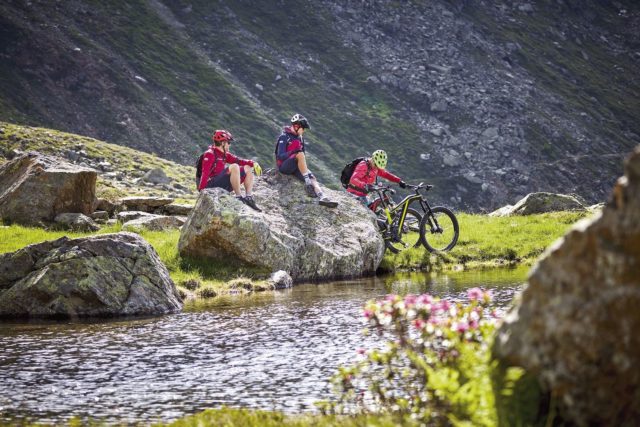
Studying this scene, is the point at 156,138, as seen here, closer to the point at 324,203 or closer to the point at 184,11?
the point at 184,11

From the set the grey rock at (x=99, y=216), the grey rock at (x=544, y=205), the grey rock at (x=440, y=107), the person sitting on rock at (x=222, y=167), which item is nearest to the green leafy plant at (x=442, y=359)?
the person sitting on rock at (x=222, y=167)

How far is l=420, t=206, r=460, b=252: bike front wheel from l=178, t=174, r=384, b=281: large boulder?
2093 mm

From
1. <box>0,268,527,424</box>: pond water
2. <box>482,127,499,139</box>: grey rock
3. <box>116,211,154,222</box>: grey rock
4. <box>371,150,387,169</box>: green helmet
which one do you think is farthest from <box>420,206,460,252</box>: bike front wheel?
<box>482,127,499,139</box>: grey rock

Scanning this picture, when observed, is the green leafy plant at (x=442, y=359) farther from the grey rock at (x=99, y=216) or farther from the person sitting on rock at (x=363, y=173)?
the grey rock at (x=99, y=216)

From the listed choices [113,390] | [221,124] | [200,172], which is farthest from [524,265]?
[221,124]

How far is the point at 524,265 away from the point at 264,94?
8300 cm

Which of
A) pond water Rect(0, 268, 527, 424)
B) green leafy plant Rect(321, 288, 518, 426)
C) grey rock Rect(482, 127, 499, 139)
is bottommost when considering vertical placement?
pond water Rect(0, 268, 527, 424)

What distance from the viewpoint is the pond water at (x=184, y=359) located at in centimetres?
940

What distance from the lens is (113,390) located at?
33.0 feet

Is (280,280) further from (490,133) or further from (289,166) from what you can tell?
(490,133)

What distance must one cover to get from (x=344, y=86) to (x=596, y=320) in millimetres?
109738

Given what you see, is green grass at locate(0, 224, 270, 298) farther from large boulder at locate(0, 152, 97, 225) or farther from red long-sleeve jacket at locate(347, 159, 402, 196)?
red long-sleeve jacket at locate(347, 159, 402, 196)

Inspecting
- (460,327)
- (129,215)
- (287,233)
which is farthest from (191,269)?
(460,327)

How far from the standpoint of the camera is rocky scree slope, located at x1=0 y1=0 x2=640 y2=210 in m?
85.9
